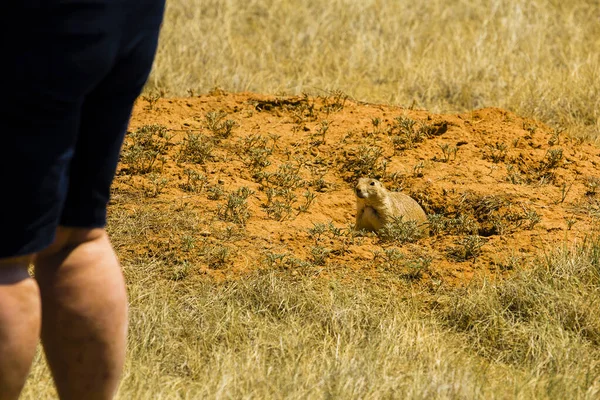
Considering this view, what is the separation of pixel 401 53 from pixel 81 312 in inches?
226

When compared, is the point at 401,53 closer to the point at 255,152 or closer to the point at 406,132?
the point at 406,132

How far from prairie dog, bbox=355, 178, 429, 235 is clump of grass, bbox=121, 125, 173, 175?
3.85ft

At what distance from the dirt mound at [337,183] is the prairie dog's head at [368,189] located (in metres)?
0.23

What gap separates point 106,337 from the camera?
87.4 inches

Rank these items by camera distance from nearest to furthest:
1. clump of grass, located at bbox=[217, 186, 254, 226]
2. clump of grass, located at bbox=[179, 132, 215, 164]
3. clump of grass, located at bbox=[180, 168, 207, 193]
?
clump of grass, located at bbox=[217, 186, 254, 226] < clump of grass, located at bbox=[180, 168, 207, 193] < clump of grass, located at bbox=[179, 132, 215, 164]

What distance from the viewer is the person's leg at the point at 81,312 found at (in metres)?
2.17

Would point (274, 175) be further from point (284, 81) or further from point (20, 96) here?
point (20, 96)

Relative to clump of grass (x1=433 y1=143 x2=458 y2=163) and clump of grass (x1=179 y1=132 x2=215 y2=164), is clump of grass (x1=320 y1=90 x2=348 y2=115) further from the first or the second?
clump of grass (x1=179 y1=132 x2=215 y2=164)

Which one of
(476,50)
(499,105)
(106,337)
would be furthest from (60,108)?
(476,50)

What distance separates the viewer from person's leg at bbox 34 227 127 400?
2166 mm

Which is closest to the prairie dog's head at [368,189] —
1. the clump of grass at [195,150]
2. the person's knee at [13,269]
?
the clump of grass at [195,150]

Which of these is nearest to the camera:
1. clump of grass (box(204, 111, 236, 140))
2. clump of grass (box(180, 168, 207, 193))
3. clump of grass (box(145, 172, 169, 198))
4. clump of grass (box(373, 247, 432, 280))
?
clump of grass (box(373, 247, 432, 280))

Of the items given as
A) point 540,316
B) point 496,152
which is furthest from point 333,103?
point 540,316

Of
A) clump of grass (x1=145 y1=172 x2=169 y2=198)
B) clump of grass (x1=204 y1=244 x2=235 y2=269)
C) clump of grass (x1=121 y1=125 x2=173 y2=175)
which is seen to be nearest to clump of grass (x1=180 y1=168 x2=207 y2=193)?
clump of grass (x1=145 y1=172 x2=169 y2=198)
